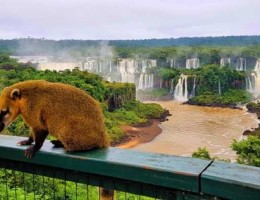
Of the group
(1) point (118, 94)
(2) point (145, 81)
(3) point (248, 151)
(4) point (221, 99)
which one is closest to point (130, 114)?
(1) point (118, 94)

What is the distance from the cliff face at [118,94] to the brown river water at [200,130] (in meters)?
4.32

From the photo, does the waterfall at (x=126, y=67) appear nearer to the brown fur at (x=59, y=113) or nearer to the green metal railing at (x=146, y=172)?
the brown fur at (x=59, y=113)

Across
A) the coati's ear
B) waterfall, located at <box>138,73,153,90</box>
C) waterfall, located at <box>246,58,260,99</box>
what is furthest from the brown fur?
waterfall, located at <box>138,73,153,90</box>

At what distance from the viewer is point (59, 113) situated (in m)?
2.04

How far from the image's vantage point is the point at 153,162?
4.86ft

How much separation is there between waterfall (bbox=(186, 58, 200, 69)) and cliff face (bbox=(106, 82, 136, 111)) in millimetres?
20456

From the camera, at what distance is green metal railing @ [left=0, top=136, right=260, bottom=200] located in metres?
1.31

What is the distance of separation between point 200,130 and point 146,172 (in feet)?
114

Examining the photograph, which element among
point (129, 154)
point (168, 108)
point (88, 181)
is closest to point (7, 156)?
point (88, 181)

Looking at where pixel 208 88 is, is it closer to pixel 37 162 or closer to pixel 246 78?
pixel 246 78

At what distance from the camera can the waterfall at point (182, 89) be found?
166 ft

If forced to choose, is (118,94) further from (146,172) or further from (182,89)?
(146,172)

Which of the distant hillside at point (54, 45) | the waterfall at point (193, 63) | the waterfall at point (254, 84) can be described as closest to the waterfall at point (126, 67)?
the waterfall at point (193, 63)

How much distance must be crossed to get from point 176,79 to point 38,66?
1484 centimetres
